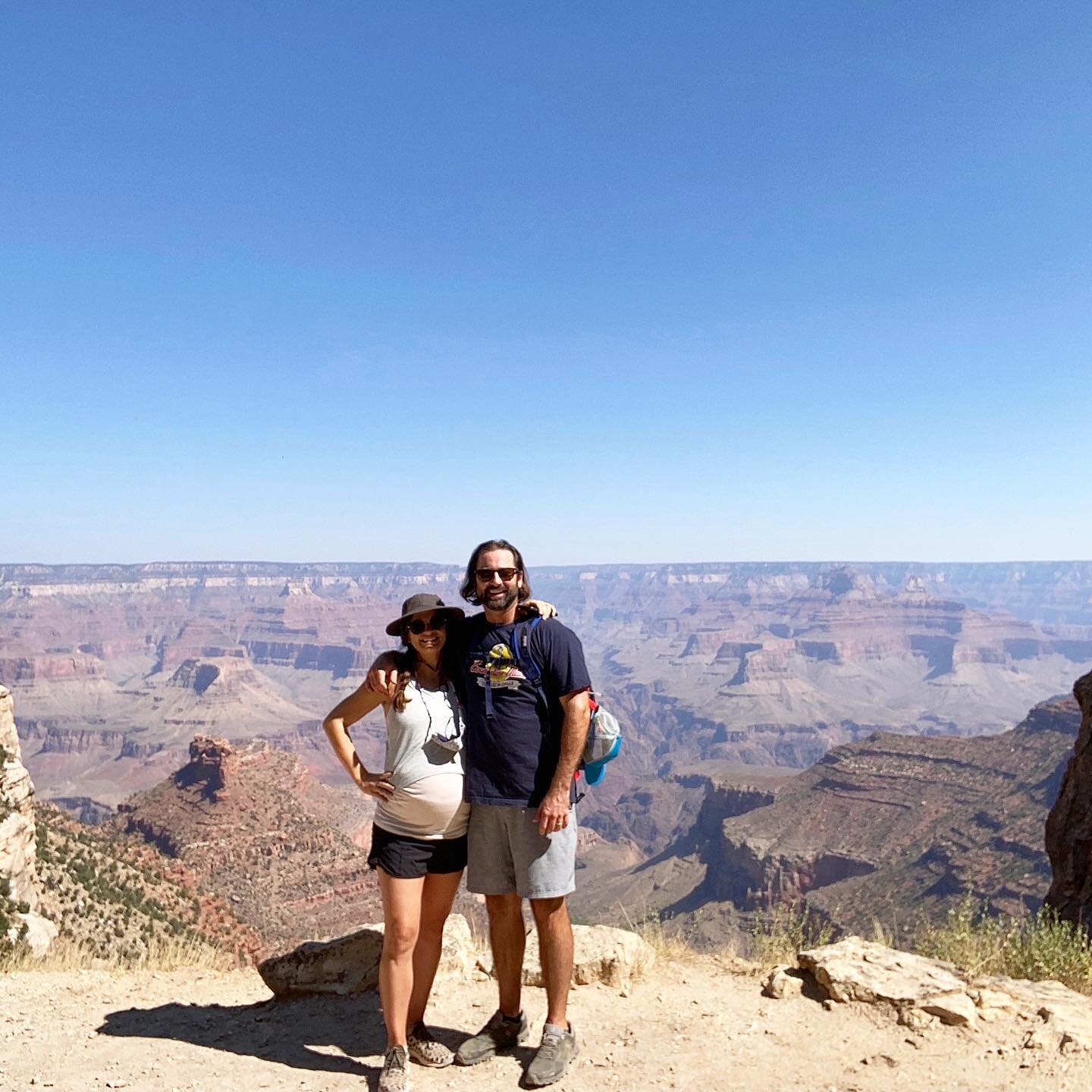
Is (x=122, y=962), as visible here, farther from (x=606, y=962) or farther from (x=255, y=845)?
(x=255, y=845)

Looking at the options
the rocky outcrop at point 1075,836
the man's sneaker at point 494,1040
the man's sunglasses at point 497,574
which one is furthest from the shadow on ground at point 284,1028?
the rocky outcrop at point 1075,836

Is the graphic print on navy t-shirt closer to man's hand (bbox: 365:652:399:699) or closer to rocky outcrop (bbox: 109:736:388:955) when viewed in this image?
man's hand (bbox: 365:652:399:699)

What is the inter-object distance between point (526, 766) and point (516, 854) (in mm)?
530

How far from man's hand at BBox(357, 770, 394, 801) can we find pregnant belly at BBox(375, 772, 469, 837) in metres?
0.04

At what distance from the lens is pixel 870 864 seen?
201ft

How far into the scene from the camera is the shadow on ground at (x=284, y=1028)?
5000 millimetres

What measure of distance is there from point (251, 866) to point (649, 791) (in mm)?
104373

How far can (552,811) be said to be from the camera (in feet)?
14.5

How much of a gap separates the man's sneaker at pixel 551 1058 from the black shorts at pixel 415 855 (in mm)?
1073

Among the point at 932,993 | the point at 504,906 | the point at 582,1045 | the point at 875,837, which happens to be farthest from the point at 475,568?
the point at 875,837

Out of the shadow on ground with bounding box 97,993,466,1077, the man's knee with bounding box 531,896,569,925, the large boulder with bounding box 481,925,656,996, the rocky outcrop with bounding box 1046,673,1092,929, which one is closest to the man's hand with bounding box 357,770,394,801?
the man's knee with bounding box 531,896,569,925

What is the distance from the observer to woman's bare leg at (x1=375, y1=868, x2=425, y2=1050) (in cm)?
453

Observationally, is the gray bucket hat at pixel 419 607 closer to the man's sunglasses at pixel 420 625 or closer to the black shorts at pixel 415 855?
the man's sunglasses at pixel 420 625

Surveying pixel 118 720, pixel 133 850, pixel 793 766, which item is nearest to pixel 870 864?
pixel 133 850
